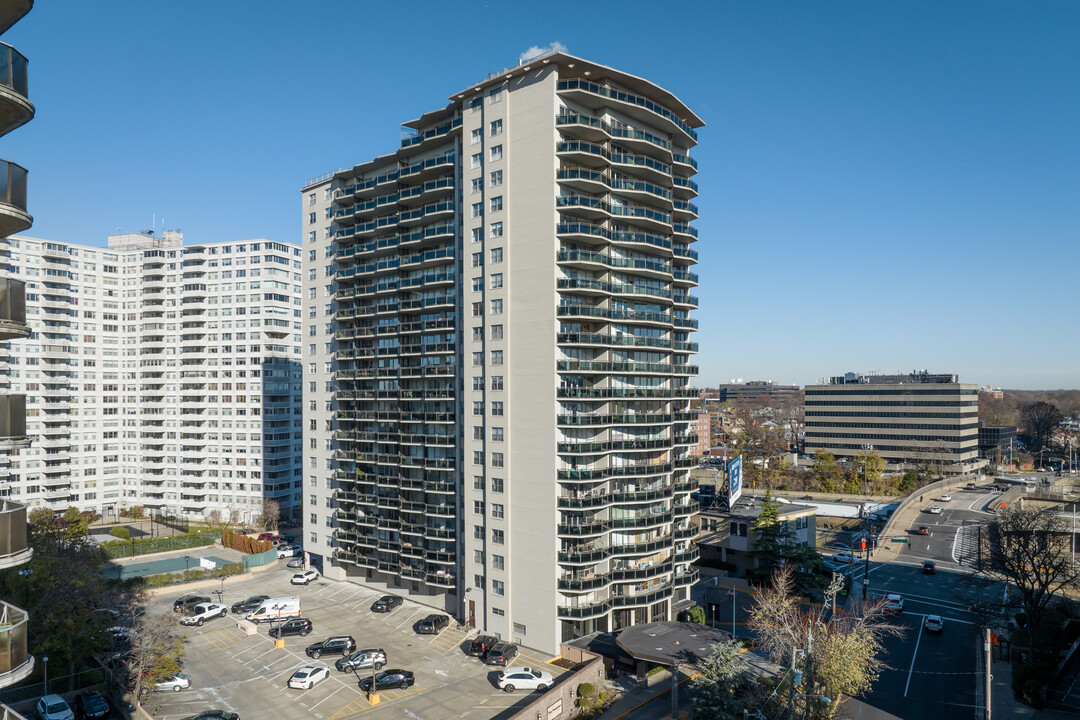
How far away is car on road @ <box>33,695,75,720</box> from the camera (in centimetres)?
4203

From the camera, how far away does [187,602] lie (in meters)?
66.4

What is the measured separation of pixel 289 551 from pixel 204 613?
26.4m

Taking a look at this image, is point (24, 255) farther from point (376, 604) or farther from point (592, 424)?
point (592, 424)

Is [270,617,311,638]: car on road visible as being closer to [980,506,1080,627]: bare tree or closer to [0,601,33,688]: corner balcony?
[0,601,33,688]: corner balcony

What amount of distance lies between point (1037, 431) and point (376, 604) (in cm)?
19667

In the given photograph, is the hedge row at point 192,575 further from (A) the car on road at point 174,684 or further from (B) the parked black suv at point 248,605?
(A) the car on road at point 174,684

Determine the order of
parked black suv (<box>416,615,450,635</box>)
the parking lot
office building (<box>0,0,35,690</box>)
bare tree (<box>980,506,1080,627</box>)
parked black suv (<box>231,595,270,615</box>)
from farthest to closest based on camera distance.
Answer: parked black suv (<box>231,595,270,615</box>) < parked black suv (<box>416,615,450,635</box>) < bare tree (<box>980,506,1080,627</box>) < the parking lot < office building (<box>0,0,35,690</box>)

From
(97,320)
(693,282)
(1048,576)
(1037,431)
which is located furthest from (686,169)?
(1037,431)

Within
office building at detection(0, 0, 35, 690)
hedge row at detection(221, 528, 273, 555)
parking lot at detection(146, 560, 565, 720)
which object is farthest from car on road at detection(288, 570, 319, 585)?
office building at detection(0, 0, 35, 690)

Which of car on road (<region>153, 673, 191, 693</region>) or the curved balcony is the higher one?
the curved balcony

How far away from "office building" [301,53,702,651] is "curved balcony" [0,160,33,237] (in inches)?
1578

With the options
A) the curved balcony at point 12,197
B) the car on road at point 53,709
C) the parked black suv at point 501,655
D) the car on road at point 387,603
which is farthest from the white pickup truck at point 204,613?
the curved balcony at point 12,197

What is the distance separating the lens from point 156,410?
114688 mm

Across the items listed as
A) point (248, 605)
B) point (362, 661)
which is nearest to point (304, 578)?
point (248, 605)
